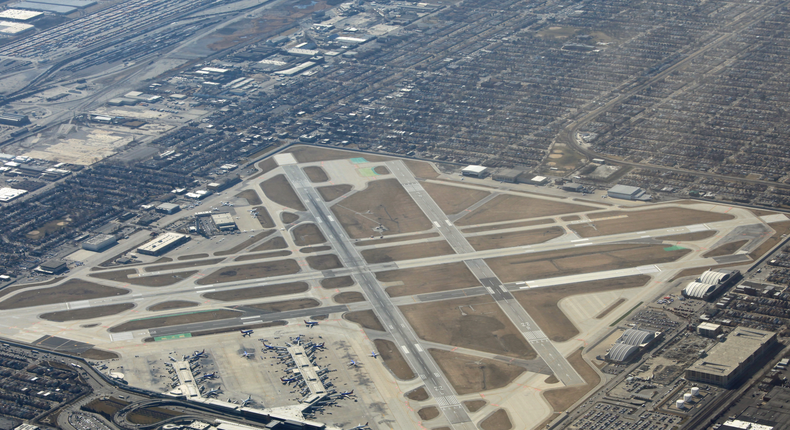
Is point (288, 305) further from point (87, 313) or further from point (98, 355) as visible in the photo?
point (87, 313)

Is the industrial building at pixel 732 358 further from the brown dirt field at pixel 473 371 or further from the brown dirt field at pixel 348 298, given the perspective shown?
the brown dirt field at pixel 348 298

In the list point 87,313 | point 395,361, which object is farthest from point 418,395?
point 87,313

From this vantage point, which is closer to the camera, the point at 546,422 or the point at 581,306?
the point at 546,422

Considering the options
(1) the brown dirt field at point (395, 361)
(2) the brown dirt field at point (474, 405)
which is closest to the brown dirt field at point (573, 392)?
(2) the brown dirt field at point (474, 405)

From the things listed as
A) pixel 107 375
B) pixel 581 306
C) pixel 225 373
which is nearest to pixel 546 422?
pixel 581 306

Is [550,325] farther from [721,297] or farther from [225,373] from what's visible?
[225,373]

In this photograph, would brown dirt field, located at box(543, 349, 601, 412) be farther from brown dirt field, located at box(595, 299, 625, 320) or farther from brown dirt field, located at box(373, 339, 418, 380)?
brown dirt field, located at box(373, 339, 418, 380)
